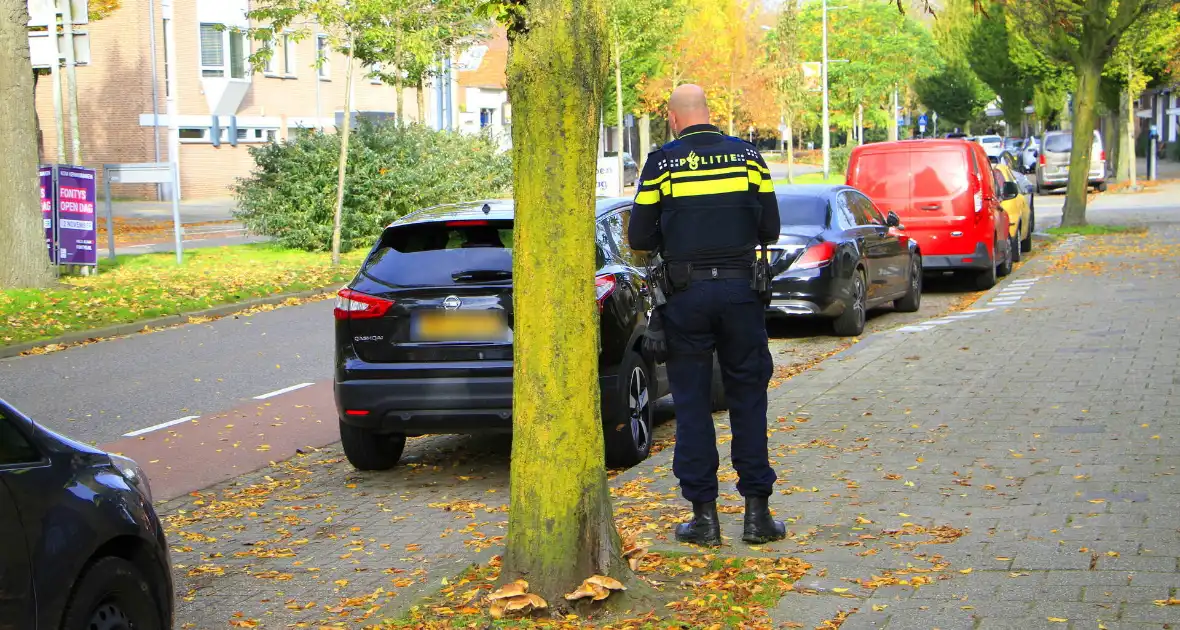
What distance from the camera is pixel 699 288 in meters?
5.39

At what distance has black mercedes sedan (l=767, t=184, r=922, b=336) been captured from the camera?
1296 cm

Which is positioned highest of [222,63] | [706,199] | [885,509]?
[222,63]

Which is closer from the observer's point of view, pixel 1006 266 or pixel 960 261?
pixel 960 261

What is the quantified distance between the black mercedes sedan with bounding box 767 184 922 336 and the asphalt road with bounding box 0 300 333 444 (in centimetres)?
447

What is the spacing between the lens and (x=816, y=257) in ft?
42.6

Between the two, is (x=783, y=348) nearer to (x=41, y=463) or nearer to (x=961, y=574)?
(x=961, y=574)

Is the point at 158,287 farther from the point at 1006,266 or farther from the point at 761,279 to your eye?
the point at 761,279

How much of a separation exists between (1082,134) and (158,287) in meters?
16.9

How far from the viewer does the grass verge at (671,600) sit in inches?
183

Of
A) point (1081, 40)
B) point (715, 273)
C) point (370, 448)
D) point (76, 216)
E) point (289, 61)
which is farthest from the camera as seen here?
point (289, 61)

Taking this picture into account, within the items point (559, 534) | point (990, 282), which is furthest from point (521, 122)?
point (990, 282)

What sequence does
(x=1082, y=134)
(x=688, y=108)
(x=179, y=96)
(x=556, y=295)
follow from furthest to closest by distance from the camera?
(x=179, y=96) < (x=1082, y=134) < (x=688, y=108) < (x=556, y=295)

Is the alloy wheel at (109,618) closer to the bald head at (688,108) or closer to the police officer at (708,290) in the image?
the police officer at (708,290)

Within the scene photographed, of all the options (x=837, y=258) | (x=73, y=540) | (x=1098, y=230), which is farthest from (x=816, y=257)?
(x=1098, y=230)
